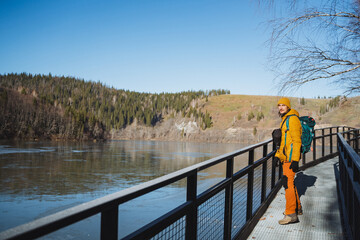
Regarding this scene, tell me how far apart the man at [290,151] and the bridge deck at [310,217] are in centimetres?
21

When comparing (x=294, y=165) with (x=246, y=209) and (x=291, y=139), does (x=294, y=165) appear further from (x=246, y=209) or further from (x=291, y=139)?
(x=246, y=209)

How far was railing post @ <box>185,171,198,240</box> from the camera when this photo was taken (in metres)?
2.59

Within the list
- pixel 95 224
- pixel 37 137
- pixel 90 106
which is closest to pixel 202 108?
pixel 90 106

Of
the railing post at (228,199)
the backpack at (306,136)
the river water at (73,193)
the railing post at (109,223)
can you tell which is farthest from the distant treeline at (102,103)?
the railing post at (109,223)

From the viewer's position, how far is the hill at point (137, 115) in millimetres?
89125

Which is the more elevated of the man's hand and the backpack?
the backpack

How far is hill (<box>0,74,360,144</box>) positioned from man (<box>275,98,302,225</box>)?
42479mm

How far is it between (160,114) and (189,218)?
17199cm

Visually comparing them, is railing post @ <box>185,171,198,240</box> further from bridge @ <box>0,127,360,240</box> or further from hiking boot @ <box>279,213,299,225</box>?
hiking boot @ <box>279,213,299,225</box>

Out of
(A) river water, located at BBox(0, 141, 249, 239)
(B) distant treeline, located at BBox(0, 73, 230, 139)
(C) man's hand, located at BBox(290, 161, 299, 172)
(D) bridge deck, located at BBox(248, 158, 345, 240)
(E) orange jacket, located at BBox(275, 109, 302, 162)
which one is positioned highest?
(B) distant treeline, located at BBox(0, 73, 230, 139)

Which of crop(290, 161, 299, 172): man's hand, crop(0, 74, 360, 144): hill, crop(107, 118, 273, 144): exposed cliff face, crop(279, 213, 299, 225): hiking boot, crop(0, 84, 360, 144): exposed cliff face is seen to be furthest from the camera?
crop(107, 118, 273, 144): exposed cliff face

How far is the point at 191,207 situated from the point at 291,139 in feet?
8.78

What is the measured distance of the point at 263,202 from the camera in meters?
5.51

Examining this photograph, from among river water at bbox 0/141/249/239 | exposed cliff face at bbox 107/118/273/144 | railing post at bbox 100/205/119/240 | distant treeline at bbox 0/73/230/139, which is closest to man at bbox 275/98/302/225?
railing post at bbox 100/205/119/240
